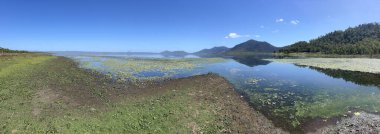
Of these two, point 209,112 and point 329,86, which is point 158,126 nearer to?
point 209,112

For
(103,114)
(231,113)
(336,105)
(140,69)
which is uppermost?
(140,69)

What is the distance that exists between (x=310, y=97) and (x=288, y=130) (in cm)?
1201

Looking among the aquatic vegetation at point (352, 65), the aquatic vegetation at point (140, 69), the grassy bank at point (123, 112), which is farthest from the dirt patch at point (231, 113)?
the aquatic vegetation at point (352, 65)

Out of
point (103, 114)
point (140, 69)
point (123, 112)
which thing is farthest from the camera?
point (140, 69)

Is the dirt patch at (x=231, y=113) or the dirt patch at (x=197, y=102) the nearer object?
the dirt patch at (x=231, y=113)

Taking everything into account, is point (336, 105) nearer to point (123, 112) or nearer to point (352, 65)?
point (123, 112)

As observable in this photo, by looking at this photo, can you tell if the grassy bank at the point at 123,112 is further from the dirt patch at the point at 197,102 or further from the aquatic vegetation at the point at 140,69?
the aquatic vegetation at the point at 140,69

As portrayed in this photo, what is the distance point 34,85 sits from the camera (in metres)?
28.1

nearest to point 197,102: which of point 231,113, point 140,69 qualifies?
point 231,113

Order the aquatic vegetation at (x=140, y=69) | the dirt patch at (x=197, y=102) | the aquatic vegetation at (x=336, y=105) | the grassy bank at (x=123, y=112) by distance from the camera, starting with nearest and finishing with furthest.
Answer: the grassy bank at (x=123, y=112) < the dirt patch at (x=197, y=102) < the aquatic vegetation at (x=336, y=105) < the aquatic vegetation at (x=140, y=69)

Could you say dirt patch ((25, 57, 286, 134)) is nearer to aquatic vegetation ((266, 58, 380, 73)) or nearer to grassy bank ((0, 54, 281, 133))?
grassy bank ((0, 54, 281, 133))

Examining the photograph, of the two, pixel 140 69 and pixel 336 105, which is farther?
pixel 140 69

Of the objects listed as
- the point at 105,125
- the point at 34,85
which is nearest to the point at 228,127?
the point at 105,125

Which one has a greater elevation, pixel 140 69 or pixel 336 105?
pixel 140 69
